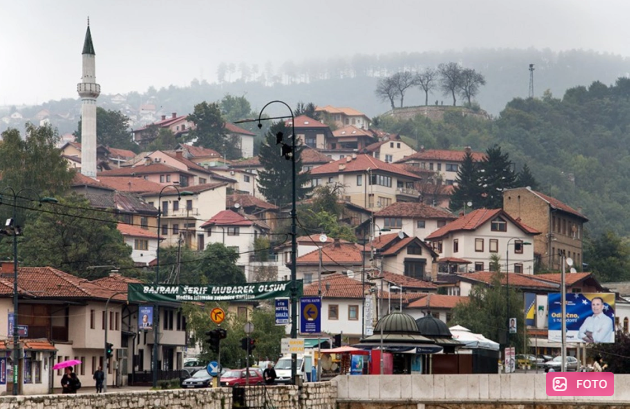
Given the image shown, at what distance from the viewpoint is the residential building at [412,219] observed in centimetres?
15325

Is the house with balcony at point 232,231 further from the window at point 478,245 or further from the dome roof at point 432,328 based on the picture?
the dome roof at point 432,328

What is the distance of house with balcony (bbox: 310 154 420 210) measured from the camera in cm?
17450

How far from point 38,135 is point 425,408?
90.7 metres

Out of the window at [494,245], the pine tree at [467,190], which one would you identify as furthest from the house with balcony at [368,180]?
the window at [494,245]

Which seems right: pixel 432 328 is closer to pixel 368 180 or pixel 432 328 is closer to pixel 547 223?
pixel 547 223

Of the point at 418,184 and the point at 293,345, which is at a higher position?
the point at 418,184

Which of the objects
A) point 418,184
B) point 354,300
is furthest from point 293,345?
point 418,184

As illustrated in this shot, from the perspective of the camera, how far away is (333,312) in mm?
111312

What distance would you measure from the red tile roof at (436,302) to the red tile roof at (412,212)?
33.6 metres

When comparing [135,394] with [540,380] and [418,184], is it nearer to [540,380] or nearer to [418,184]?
[540,380]

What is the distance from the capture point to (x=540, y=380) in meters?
46.8

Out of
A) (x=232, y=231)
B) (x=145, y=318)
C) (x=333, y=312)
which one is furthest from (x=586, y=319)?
(x=232, y=231)

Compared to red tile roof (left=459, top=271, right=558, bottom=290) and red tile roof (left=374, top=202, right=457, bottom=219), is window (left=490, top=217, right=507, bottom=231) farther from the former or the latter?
red tile roof (left=374, top=202, right=457, bottom=219)

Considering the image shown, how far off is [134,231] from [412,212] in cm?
3350
